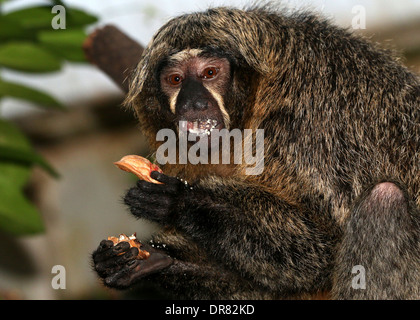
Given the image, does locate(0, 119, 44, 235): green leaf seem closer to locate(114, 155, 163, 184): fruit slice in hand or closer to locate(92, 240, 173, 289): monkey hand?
locate(92, 240, 173, 289): monkey hand

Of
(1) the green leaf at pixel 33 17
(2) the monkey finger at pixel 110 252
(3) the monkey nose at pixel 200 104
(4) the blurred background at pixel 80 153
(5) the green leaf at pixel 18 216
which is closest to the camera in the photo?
(2) the monkey finger at pixel 110 252

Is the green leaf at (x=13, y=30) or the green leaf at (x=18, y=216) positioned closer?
the green leaf at (x=13, y=30)

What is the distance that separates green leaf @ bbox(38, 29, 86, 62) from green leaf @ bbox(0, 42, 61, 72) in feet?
0.36

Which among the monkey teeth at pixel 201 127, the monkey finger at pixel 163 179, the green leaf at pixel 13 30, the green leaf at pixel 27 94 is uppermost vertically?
the green leaf at pixel 13 30

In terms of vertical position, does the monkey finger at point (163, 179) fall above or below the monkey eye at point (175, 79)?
below

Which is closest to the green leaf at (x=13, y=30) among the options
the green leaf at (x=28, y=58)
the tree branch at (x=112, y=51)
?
the green leaf at (x=28, y=58)

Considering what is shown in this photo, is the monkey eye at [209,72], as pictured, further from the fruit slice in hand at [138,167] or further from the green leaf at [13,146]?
the green leaf at [13,146]

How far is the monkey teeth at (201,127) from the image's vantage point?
4.83m

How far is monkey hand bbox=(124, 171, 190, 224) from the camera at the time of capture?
14.9 ft

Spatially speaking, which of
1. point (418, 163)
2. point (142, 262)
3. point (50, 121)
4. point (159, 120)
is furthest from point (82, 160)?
point (418, 163)

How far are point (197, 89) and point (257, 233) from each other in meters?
1.29

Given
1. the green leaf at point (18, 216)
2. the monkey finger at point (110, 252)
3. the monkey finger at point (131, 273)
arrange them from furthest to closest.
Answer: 1. the green leaf at point (18, 216)
2. the monkey finger at point (131, 273)
3. the monkey finger at point (110, 252)

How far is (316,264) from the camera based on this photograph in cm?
473

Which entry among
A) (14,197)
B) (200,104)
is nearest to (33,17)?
(14,197)
